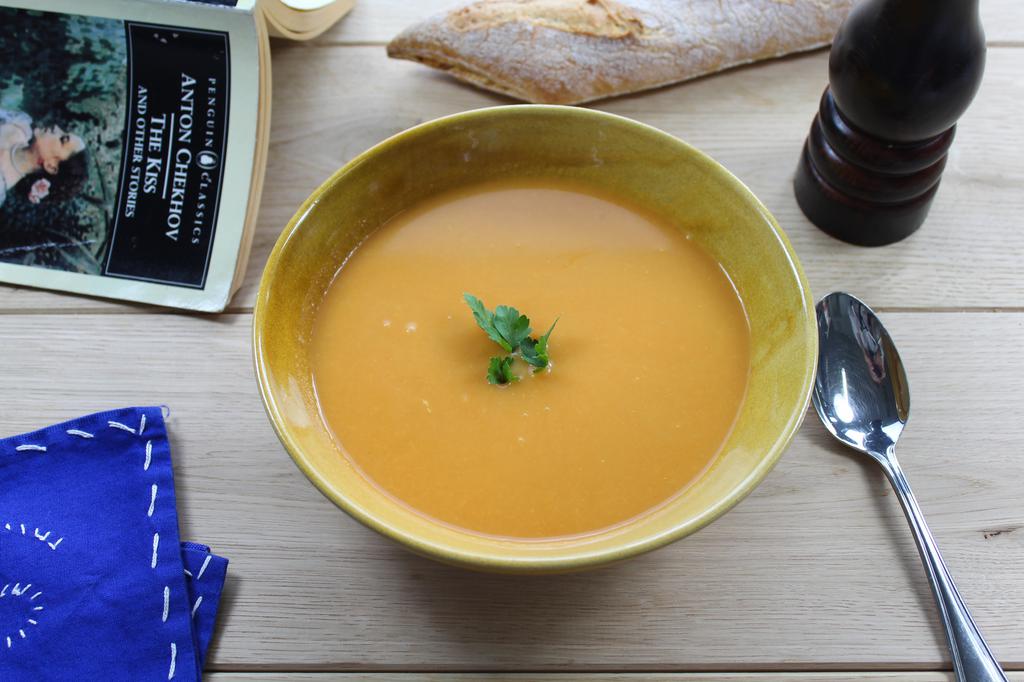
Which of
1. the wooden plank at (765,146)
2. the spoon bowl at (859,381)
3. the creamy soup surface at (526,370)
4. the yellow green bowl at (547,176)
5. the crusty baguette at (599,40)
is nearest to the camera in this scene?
the yellow green bowl at (547,176)

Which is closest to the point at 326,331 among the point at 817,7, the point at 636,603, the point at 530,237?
the point at 530,237

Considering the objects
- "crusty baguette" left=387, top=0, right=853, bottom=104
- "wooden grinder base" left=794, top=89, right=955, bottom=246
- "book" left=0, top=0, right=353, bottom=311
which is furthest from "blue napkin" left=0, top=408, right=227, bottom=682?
"wooden grinder base" left=794, top=89, right=955, bottom=246

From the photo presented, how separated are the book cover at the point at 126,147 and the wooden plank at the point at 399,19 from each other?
11.4 inches

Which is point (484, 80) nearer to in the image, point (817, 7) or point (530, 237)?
point (530, 237)

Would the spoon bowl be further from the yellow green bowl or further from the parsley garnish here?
the parsley garnish

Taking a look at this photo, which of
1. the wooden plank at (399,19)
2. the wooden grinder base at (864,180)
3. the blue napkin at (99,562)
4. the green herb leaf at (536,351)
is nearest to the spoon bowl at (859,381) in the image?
the wooden grinder base at (864,180)

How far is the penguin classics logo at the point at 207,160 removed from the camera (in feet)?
4.38

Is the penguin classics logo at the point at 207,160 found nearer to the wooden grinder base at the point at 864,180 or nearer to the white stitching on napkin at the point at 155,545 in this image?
the white stitching on napkin at the point at 155,545

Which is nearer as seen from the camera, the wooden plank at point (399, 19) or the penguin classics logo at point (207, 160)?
the penguin classics logo at point (207, 160)

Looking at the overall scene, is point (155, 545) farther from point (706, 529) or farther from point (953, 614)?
point (953, 614)

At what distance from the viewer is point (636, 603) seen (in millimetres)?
1077

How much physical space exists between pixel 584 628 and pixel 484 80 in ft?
2.80

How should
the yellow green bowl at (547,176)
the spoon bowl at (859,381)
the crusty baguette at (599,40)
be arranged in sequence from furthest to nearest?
the crusty baguette at (599,40)
the spoon bowl at (859,381)
the yellow green bowl at (547,176)

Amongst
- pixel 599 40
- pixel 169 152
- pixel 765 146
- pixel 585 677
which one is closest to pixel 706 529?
pixel 585 677
